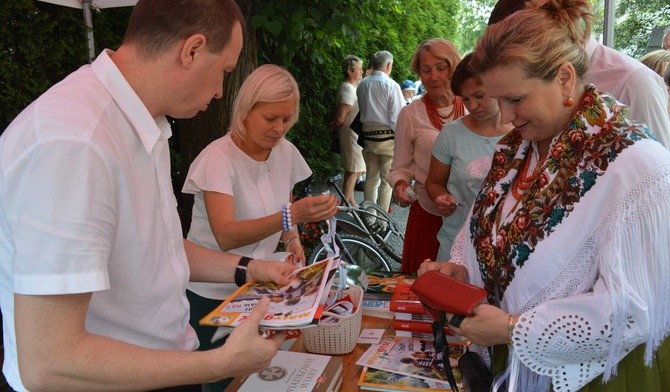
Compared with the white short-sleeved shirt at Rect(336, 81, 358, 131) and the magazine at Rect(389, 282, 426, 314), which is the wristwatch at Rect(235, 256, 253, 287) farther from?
the white short-sleeved shirt at Rect(336, 81, 358, 131)

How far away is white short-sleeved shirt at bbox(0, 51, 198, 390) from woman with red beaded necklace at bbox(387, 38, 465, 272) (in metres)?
1.94

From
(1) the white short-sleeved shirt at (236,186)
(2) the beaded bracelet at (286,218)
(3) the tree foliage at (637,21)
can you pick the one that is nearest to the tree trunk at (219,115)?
(1) the white short-sleeved shirt at (236,186)

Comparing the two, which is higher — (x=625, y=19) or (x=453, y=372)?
(x=625, y=19)

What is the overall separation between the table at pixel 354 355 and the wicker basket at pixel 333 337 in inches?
1.1

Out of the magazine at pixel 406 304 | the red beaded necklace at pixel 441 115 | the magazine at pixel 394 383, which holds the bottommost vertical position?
the magazine at pixel 394 383

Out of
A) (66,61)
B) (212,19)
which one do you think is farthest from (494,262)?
(66,61)

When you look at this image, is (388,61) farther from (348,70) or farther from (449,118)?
(449,118)

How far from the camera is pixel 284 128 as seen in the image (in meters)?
2.35

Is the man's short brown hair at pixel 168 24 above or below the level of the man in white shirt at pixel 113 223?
above

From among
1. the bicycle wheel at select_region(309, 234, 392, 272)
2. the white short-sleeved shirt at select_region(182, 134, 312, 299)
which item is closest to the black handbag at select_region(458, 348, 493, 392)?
the white short-sleeved shirt at select_region(182, 134, 312, 299)

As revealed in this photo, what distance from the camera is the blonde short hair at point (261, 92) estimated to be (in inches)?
88.8

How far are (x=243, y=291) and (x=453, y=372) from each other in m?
0.66

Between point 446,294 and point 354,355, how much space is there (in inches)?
17.1

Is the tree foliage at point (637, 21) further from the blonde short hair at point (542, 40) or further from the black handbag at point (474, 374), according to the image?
the black handbag at point (474, 374)
